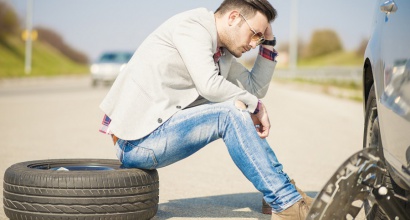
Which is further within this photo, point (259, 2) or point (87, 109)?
point (87, 109)

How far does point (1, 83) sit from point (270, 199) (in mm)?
29017

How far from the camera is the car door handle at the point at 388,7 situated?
3577mm

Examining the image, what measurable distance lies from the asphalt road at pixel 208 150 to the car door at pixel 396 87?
4.98 ft

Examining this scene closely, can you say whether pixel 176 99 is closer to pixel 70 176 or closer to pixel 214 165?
pixel 70 176

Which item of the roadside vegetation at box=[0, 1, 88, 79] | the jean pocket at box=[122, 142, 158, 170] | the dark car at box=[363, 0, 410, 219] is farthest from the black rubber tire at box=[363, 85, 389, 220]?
the roadside vegetation at box=[0, 1, 88, 79]

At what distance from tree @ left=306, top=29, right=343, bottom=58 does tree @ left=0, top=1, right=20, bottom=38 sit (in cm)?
7763

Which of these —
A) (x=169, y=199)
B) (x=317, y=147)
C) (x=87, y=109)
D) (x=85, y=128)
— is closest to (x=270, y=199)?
(x=169, y=199)

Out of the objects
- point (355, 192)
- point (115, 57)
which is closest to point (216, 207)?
point (355, 192)

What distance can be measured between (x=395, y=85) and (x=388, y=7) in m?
0.60

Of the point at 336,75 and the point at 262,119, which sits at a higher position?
the point at 262,119

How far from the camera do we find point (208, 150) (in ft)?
30.0

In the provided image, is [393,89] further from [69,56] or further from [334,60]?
[334,60]

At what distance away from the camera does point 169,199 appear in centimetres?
536

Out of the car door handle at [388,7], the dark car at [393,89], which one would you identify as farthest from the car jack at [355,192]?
the car door handle at [388,7]
